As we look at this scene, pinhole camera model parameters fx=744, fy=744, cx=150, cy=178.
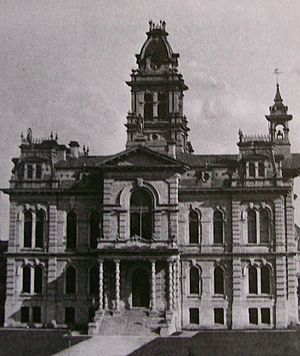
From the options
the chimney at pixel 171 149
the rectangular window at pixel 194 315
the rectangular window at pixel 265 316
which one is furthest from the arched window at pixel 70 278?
the rectangular window at pixel 265 316

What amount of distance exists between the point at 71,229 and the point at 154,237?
5560mm

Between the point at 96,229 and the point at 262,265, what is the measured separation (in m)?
9.74

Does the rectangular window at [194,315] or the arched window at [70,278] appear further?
the arched window at [70,278]

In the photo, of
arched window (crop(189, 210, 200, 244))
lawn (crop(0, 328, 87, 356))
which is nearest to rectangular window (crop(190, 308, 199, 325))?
arched window (crop(189, 210, 200, 244))

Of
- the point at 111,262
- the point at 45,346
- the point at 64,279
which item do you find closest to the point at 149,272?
the point at 111,262

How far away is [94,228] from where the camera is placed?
43.2m

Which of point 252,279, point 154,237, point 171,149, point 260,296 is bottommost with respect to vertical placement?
point 260,296

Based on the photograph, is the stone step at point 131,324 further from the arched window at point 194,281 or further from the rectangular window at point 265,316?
the rectangular window at point 265,316

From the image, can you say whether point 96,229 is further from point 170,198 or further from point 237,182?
point 237,182

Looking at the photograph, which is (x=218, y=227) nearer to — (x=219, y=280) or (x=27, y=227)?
(x=219, y=280)

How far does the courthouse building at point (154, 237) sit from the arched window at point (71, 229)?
59 millimetres

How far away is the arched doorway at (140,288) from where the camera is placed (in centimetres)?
4109

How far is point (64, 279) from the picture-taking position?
4325 centimetres

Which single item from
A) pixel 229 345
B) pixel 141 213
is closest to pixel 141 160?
pixel 141 213
